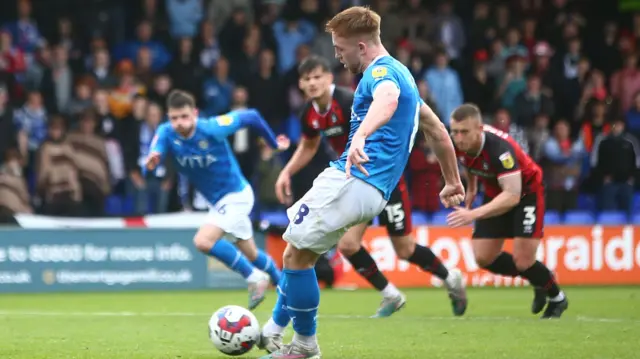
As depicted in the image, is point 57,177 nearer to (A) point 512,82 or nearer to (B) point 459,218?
(A) point 512,82

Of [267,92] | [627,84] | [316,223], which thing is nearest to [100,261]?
[267,92]

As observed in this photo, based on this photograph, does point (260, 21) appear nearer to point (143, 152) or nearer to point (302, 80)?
point (143, 152)

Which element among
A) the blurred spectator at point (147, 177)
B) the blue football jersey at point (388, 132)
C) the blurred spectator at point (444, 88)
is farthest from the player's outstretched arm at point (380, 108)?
the blurred spectator at point (444, 88)

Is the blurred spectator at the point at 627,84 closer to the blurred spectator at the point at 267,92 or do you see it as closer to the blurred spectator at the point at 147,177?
the blurred spectator at the point at 267,92

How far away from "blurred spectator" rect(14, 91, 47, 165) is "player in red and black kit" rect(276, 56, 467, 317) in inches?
297

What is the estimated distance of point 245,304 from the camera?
12.9 m

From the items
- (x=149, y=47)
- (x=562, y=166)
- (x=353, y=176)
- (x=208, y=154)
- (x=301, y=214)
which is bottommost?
(x=562, y=166)

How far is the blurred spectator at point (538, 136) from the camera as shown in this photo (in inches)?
741

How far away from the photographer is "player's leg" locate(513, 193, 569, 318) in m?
11.0

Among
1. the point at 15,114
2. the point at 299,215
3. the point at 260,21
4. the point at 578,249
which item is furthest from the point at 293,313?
the point at 260,21

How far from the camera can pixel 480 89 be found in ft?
65.3

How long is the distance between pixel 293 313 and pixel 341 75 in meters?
11.6

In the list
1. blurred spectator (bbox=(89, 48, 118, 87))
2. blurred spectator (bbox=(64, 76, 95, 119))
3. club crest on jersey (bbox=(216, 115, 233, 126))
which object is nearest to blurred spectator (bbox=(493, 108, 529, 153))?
blurred spectator (bbox=(89, 48, 118, 87))

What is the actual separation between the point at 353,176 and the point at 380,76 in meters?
0.63
